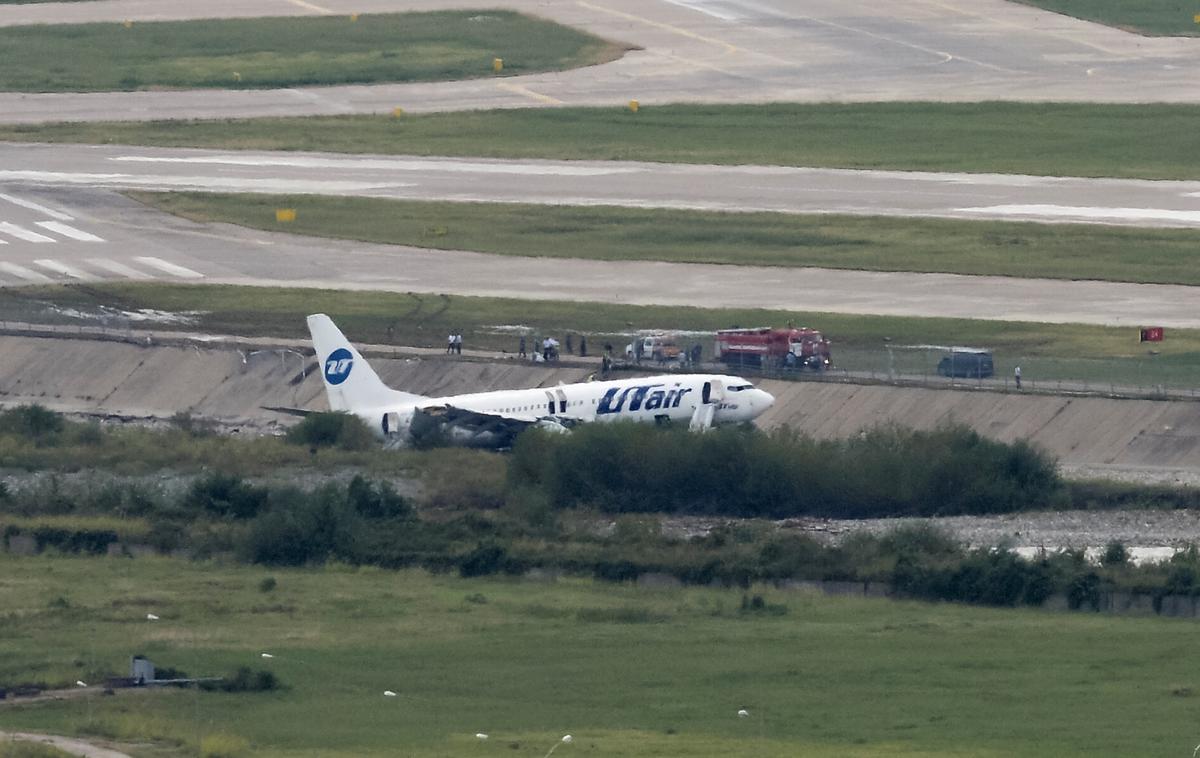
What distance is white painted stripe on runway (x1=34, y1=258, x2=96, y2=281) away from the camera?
5002 inches

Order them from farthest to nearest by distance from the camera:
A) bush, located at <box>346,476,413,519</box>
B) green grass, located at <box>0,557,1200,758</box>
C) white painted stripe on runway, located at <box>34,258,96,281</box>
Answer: white painted stripe on runway, located at <box>34,258,96,281</box> < bush, located at <box>346,476,413,519</box> < green grass, located at <box>0,557,1200,758</box>

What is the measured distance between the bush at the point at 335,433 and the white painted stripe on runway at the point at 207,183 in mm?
50517

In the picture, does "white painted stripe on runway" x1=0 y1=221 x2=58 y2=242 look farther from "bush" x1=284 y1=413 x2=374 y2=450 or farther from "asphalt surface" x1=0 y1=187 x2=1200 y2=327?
"bush" x1=284 y1=413 x2=374 y2=450

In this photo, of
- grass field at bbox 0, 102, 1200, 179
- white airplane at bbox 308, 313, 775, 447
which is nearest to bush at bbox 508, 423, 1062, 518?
white airplane at bbox 308, 313, 775, 447

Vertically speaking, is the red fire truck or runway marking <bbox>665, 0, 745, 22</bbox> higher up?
runway marking <bbox>665, 0, 745, 22</bbox>

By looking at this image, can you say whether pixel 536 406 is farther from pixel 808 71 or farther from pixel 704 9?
pixel 704 9

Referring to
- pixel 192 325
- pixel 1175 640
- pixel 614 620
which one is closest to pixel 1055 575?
pixel 1175 640

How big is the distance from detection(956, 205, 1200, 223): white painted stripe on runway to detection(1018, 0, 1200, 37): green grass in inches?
2214

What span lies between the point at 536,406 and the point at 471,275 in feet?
109

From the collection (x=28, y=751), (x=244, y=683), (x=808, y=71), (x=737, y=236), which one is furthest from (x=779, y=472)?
(x=808, y=71)

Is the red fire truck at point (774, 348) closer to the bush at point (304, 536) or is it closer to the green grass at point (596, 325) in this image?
the green grass at point (596, 325)

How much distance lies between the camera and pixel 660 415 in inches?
3506

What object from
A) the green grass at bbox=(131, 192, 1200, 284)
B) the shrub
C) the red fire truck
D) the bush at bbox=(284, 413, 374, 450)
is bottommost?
the shrub

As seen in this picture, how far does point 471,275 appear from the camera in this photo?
123062 millimetres
